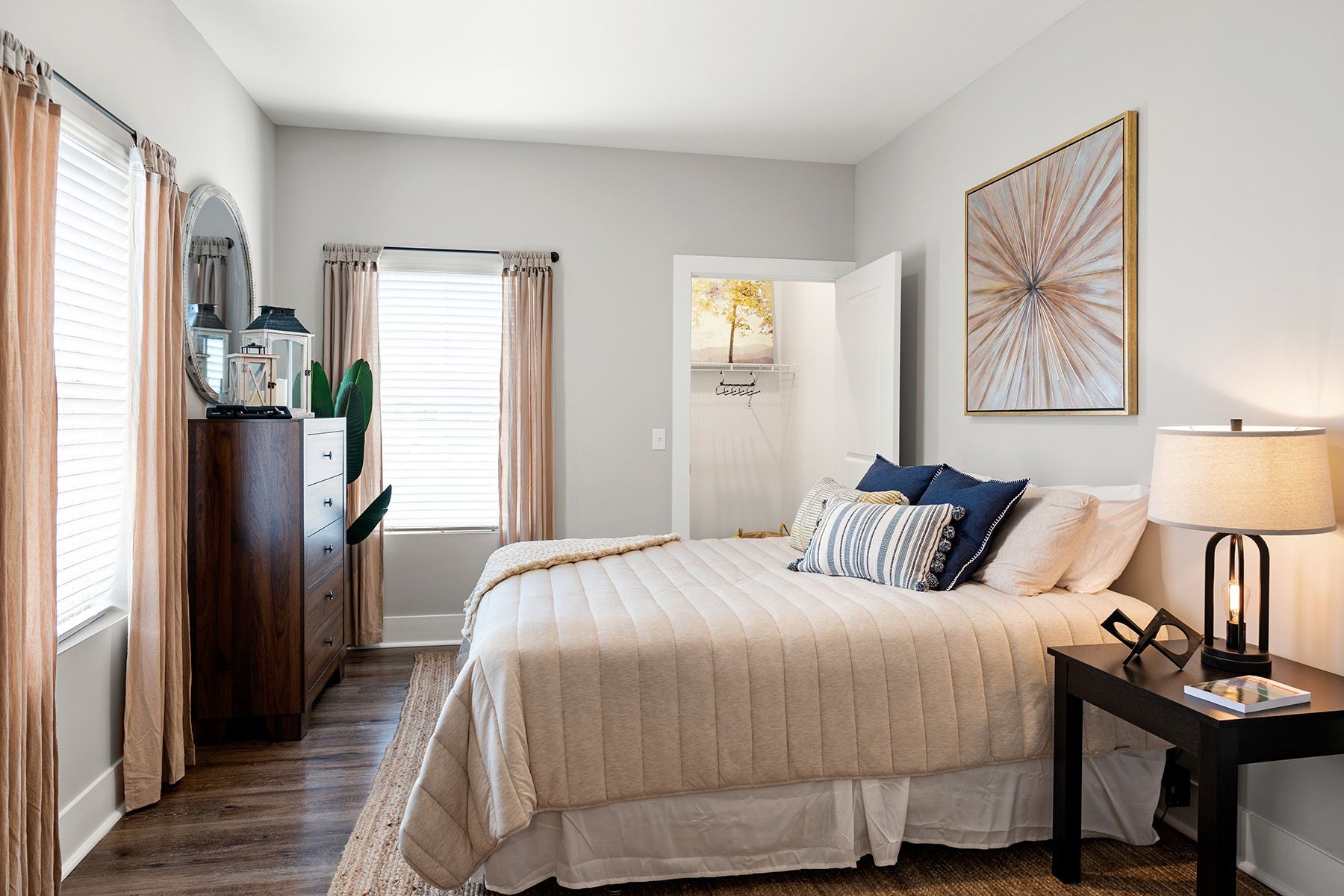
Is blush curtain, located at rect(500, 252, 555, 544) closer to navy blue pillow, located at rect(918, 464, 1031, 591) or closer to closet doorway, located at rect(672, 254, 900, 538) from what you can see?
closet doorway, located at rect(672, 254, 900, 538)

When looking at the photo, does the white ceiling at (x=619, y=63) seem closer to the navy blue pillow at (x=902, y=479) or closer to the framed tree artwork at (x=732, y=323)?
the framed tree artwork at (x=732, y=323)

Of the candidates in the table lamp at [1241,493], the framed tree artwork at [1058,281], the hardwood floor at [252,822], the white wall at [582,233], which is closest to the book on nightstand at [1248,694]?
the table lamp at [1241,493]

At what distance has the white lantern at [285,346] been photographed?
3332 millimetres

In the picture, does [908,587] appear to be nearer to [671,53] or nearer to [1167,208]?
[1167,208]

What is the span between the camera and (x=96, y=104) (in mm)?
2352

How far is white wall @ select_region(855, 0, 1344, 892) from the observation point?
2.08 m

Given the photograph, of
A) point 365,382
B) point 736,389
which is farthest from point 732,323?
point 365,382

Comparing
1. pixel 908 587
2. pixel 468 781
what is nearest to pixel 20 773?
pixel 468 781

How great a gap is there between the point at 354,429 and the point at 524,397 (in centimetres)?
88

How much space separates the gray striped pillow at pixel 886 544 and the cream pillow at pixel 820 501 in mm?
146

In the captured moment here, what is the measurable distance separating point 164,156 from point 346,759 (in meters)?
2.18

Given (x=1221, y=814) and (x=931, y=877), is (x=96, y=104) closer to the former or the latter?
(x=931, y=877)

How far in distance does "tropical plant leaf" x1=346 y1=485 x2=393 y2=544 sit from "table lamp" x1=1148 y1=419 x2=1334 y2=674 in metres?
3.27

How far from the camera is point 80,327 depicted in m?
2.36
